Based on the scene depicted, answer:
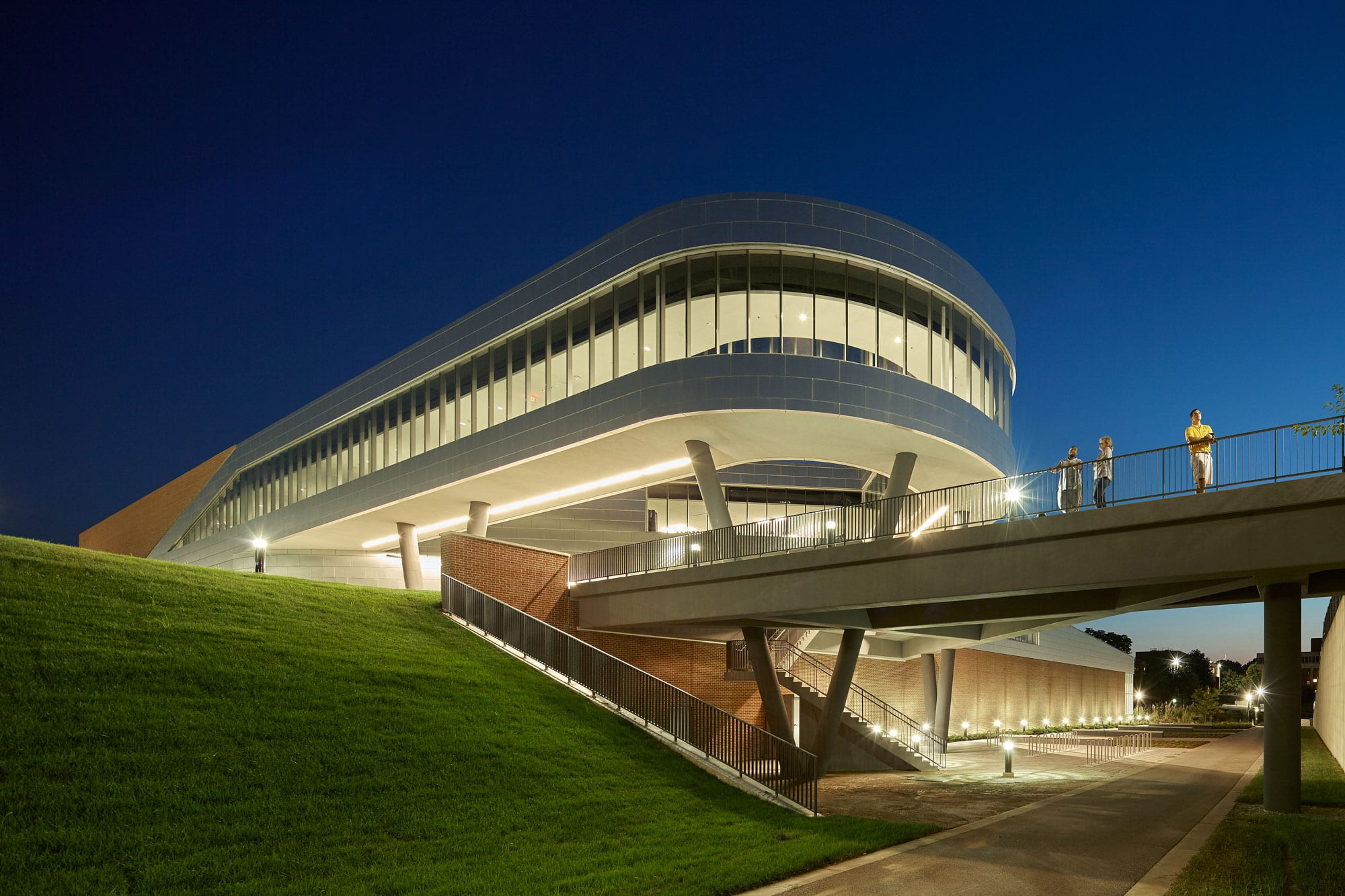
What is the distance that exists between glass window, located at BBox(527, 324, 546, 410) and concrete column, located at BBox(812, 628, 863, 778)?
42.7 ft

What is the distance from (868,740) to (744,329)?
12.9 meters

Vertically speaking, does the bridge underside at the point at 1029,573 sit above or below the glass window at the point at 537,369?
below

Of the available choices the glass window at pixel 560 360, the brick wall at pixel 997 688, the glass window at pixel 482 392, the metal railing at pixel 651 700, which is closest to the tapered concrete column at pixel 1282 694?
the metal railing at pixel 651 700

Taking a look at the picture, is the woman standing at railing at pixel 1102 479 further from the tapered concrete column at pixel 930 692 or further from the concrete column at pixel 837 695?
the tapered concrete column at pixel 930 692

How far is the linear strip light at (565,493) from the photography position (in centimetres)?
3222

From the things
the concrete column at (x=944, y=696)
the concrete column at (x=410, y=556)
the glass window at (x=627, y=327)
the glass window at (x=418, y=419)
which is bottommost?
the concrete column at (x=944, y=696)

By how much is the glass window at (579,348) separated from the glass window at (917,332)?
991 cm

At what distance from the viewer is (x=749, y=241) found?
2653 cm

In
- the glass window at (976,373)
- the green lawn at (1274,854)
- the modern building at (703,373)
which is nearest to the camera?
the green lawn at (1274,854)

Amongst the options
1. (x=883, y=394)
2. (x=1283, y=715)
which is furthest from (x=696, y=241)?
(x=1283, y=715)

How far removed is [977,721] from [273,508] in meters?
38.8

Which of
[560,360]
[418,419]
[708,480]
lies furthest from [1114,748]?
[418,419]

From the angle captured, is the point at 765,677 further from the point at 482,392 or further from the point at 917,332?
the point at 482,392

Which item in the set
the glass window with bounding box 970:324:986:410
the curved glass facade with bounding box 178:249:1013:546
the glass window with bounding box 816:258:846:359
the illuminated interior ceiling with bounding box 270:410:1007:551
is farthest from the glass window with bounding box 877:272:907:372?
the glass window with bounding box 970:324:986:410
